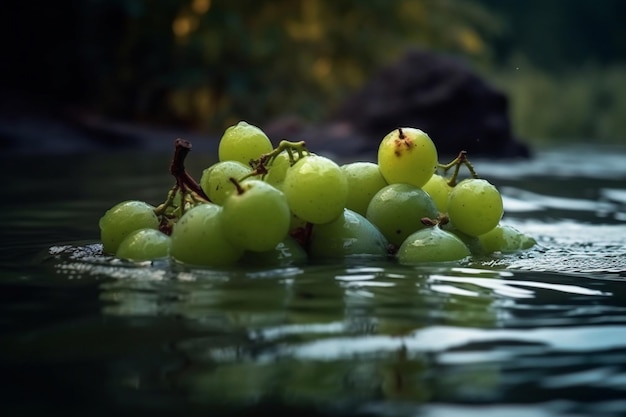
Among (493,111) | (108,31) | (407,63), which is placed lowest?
(493,111)

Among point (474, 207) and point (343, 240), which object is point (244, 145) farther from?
point (474, 207)

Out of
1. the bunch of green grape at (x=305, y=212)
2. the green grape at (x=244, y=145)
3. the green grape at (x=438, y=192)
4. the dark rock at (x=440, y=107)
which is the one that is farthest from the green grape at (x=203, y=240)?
the dark rock at (x=440, y=107)

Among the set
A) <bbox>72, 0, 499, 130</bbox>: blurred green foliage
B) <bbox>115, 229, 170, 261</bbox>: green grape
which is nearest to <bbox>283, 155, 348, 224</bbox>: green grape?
<bbox>115, 229, 170, 261</bbox>: green grape

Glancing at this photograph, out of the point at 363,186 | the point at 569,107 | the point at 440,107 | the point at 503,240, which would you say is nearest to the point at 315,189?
the point at 363,186

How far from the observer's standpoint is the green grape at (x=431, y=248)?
155cm

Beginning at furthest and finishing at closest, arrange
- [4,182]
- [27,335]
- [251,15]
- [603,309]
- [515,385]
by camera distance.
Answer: [251,15] → [4,182] → [603,309] → [27,335] → [515,385]

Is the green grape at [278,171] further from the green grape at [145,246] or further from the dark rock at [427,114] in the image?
the dark rock at [427,114]

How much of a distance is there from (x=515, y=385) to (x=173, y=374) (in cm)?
31

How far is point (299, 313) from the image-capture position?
1085 millimetres

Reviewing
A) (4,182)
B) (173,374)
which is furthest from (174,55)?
(173,374)

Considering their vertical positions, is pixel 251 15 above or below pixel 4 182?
above

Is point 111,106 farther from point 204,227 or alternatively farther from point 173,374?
point 173,374

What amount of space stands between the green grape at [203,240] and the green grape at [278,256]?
0.03 m

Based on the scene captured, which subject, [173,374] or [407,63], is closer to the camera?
[173,374]
